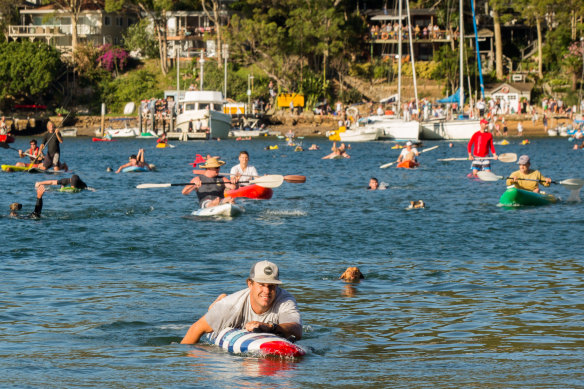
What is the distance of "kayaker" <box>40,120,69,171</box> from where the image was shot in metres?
33.1

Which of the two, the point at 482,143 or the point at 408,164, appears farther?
the point at 408,164

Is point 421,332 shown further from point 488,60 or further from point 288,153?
point 488,60

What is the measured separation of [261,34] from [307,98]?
8374mm

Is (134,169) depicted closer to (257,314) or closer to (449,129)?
(257,314)

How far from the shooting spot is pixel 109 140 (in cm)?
8594

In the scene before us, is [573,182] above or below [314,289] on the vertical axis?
above

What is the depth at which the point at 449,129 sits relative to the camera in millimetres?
74375

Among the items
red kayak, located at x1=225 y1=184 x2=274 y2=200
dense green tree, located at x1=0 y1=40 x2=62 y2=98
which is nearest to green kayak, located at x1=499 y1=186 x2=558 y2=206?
red kayak, located at x1=225 y1=184 x2=274 y2=200

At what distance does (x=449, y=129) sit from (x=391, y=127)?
529 cm

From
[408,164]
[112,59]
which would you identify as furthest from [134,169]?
[112,59]

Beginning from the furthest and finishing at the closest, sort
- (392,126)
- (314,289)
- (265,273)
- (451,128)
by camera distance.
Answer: (392,126) < (451,128) < (314,289) < (265,273)

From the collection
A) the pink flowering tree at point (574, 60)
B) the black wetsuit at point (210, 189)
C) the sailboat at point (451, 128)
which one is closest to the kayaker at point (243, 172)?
the black wetsuit at point (210, 189)

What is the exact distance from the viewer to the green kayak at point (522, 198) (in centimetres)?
2766

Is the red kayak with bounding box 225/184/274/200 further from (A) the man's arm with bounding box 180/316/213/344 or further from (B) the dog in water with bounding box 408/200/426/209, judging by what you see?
(A) the man's arm with bounding box 180/316/213/344
